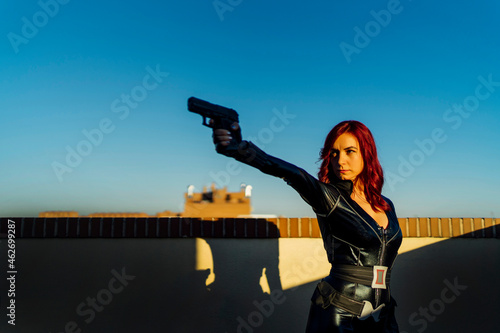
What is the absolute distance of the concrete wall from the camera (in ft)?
14.5

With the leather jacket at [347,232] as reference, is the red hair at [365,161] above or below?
above

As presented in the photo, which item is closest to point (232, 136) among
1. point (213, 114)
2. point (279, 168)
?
point (213, 114)

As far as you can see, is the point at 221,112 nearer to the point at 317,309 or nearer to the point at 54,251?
the point at 317,309

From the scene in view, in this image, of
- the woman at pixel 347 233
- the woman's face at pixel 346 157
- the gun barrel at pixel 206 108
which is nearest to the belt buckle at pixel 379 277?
the woman at pixel 347 233

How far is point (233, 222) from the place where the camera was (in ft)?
15.0

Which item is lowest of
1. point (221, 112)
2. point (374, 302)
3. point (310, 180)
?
point (374, 302)

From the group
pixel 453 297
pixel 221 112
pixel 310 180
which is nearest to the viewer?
pixel 221 112

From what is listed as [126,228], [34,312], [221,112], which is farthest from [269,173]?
[34,312]

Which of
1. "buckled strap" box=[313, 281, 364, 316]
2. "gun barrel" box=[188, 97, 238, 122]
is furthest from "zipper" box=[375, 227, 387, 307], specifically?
"gun barrel" box=[188, 97, 238, 122]

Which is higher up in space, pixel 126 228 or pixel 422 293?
pixel 126 228

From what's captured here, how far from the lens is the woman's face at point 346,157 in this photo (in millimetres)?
2217

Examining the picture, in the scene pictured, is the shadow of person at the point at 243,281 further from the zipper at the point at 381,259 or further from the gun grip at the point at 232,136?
the gun grip at the point at 232,136

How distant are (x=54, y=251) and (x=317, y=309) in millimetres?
3929

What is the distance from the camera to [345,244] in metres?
2.04
